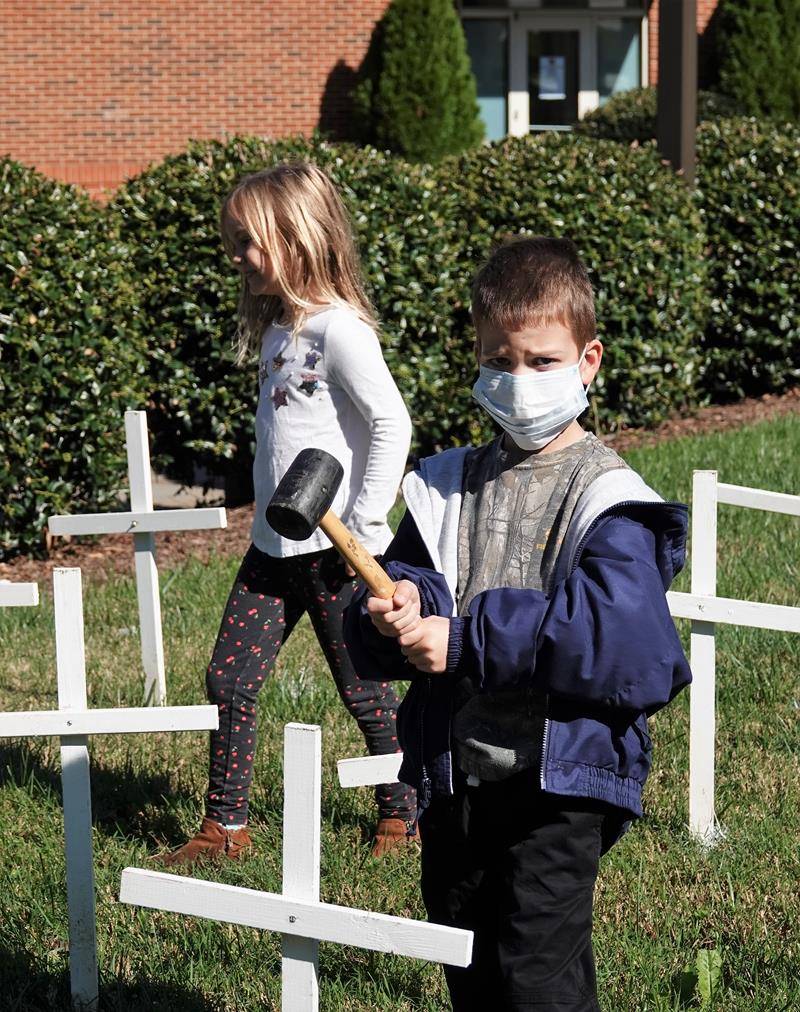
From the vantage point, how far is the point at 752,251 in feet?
29.8

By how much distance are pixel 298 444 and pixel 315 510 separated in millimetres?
1423

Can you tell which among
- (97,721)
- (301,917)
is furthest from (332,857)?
(301,917)

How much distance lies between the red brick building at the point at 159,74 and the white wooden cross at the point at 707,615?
1466 centimetres

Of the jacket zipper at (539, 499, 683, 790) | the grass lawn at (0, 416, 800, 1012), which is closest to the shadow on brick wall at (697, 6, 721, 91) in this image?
the grass lawn at (0, 416, 800, 1012)

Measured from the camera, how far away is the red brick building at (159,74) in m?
17.0

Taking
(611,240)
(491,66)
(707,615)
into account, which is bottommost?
(707,615)

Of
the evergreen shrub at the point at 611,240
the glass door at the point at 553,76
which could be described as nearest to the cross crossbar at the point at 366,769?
the evergreen shrub at the point at 611,240

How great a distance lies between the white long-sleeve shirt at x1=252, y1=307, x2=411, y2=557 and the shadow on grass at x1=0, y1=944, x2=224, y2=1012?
109 cm

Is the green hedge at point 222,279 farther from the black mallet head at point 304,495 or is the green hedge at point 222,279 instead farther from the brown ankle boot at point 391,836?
the black mallet head at point 304,495

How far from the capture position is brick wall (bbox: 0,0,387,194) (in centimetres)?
1695

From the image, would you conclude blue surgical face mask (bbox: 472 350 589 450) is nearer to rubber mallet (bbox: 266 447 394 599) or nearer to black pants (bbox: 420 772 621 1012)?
rubber mallet (bbox: 266 447 394 599)

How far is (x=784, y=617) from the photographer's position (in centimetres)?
326

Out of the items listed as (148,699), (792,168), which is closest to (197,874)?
(148,699)

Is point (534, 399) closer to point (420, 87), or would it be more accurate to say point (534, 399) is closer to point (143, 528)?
point (143, 528)
